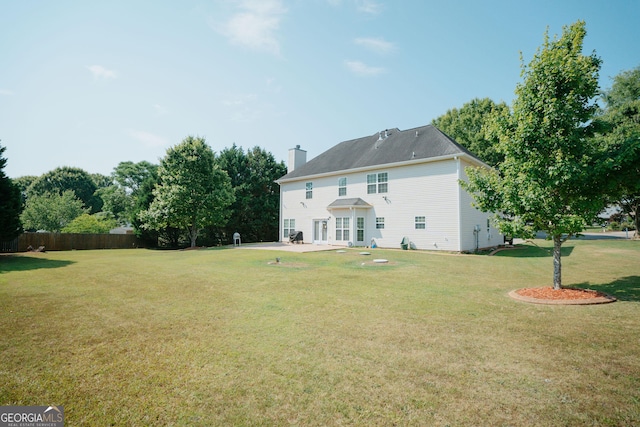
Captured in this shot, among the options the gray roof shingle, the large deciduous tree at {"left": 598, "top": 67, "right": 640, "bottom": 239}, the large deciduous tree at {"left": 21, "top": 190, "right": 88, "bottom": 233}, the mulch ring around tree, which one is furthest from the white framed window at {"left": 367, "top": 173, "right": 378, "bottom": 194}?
the large deciduous tree at {"left": 21, "top": 190, "right": 88, "bottom": 233}

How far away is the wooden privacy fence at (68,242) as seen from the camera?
2350cm

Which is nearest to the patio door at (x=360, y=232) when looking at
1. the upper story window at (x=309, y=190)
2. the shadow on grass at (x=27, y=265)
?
the upper story window at (x=309, y=190)

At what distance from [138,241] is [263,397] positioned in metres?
33.2

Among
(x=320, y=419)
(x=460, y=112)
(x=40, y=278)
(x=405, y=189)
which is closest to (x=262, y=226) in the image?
(x=405, y=189)

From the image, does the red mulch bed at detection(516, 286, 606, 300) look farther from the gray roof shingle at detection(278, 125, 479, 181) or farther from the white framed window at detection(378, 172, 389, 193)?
the white framed window at detection(378, 172, 389, 193)

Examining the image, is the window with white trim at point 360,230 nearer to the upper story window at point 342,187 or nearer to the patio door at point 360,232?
the patio door at point 360,232

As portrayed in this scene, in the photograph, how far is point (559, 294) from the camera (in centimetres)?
770

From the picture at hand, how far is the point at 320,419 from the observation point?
2979mm

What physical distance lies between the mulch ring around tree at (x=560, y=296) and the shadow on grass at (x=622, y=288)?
45 centimetres

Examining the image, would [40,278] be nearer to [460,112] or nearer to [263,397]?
[263,397]

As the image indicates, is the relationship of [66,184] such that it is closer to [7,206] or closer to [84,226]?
[84,226]

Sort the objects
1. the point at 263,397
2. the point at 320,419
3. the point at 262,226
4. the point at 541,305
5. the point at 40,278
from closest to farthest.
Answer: the point at 320,419, the point at 263,397, the point at 541,305, the point at 40,278, the point at 262,226

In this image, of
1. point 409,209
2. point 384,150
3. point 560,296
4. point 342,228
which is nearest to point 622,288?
point 560,296

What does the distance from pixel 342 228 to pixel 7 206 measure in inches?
833
